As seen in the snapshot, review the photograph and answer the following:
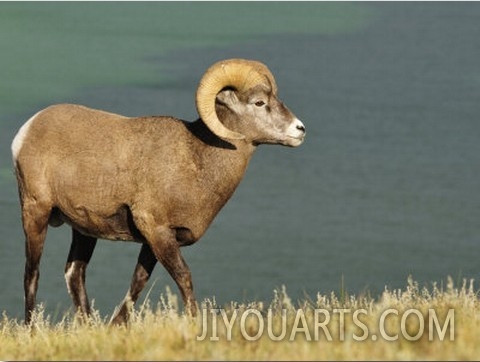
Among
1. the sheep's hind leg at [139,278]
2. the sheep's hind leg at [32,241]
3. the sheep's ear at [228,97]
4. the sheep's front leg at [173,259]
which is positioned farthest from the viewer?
the sheep's hind leg at [32,241]

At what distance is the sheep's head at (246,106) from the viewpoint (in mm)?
12836

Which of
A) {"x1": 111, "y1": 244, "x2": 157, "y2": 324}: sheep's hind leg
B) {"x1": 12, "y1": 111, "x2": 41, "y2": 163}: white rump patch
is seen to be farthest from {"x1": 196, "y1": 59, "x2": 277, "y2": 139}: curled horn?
{"x1": 12, "y1": 111, "x2": 41, "y2": 163}: white rump patch

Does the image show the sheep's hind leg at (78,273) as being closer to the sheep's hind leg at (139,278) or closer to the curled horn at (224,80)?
the sheep's hind leg at (139,278)

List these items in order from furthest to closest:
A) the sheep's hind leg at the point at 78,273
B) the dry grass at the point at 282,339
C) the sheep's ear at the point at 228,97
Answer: the sheep's hind leg at the point at 78,273, the sheep's ear at the point at 228,97, the dry grass at the point at 282,339

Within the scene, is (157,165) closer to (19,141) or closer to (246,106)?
(246,106)

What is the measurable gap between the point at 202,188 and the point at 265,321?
115 inches

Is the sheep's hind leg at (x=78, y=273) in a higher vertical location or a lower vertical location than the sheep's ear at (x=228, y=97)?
lower

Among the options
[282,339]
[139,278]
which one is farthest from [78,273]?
[282,339]

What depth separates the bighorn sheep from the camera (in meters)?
12.8

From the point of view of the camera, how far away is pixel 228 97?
13086 mm

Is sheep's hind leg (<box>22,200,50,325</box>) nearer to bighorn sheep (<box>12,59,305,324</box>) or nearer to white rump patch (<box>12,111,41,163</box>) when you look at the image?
bighorn sheep (<box>12,59,305,324</box>)

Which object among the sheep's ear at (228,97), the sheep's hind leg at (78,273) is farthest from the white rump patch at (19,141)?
the sheep's ear at (228,97)

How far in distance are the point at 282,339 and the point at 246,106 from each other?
393 centimetres

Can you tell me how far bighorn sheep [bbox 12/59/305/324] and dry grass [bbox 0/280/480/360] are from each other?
6.12ft
